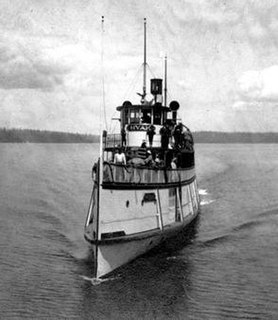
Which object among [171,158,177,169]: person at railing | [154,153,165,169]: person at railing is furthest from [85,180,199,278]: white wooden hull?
[171,158,177,169]: person at railing

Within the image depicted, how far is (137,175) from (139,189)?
62 centimetres

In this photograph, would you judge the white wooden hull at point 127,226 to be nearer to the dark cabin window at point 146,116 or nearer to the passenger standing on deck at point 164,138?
the passenger standing on deck at point 164,138

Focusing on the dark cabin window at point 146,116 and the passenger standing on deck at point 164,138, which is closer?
the passenger standing on deck at point 164,138

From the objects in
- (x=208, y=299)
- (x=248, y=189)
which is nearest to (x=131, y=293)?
(x=208, y=299)

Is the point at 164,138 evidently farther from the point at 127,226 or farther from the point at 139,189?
the point at 127,226

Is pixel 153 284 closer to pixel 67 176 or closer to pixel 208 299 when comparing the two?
pixel 208 299

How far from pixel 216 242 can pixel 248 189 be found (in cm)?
2468

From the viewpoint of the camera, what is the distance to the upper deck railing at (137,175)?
1838 cm

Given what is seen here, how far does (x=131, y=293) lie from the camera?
17.9 m

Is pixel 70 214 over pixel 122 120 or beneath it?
beneath

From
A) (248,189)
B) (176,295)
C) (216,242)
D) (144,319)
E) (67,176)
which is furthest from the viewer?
(67,176)

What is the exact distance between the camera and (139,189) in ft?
65.8

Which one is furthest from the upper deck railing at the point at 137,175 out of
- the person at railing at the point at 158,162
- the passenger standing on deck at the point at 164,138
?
→ the passenger standing on deck at the point at 164,138

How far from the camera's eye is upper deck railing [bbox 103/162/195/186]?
1838 centimetres
